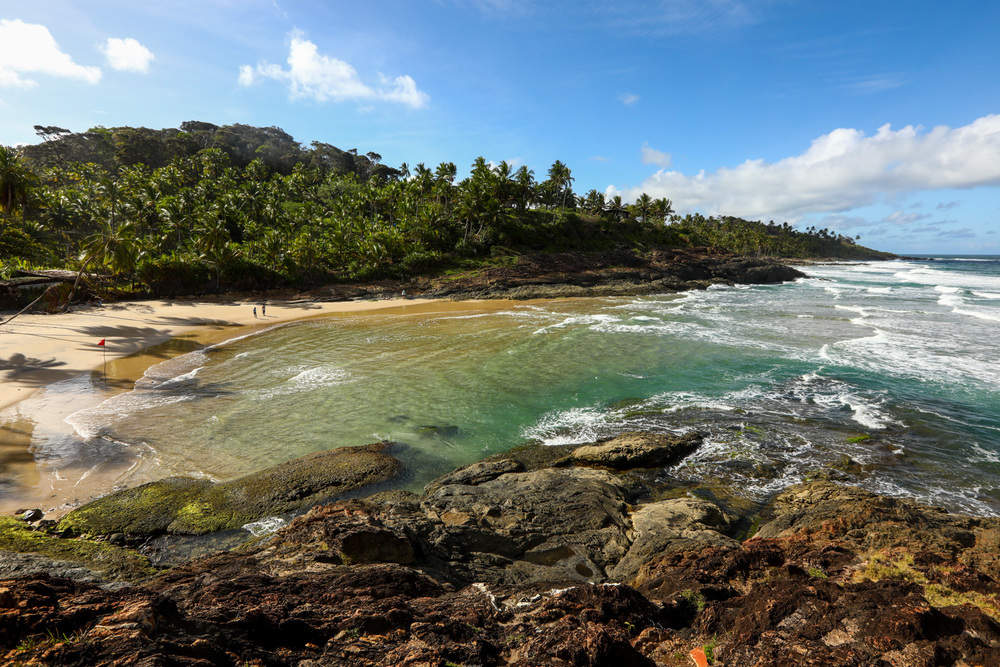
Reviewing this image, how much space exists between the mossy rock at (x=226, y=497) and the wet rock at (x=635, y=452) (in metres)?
6.14

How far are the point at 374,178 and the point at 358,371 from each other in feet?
269

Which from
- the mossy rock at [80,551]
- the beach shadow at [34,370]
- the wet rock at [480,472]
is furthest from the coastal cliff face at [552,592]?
the beach shadow at [34,370]

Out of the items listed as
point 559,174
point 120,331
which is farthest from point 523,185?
point 120,331

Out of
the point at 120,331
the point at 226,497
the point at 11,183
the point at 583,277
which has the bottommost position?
the point at 226,497

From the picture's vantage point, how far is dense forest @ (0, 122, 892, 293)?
4108cm

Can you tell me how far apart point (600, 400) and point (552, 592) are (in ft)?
41.2

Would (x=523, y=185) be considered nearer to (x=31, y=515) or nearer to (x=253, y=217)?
(x=253, y=217)

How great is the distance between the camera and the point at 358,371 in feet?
74.3

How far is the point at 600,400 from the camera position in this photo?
61.6 feet

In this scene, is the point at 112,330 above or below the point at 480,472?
above

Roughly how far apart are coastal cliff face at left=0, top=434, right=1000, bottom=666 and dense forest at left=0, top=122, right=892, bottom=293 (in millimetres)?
22722

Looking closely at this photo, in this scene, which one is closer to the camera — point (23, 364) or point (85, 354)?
point (23, 364)

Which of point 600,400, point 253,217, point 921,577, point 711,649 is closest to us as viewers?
point 711,649

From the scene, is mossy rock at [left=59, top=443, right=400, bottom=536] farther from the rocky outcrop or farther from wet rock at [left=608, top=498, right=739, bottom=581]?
the rocky outcrop
